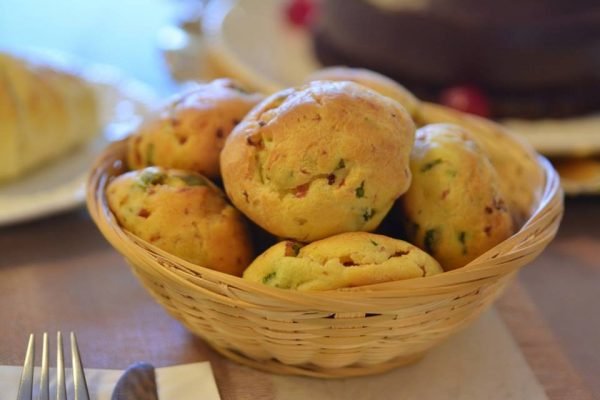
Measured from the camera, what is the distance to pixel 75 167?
0.96m

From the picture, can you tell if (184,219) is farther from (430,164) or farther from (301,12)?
(301,12)

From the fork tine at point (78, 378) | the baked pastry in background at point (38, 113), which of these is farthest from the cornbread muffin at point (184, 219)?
the baked pastry in background at point (38, 113)

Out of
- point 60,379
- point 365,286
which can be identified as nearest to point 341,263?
point 365,286

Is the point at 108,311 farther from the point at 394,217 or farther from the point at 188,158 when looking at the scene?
the point at 394,217

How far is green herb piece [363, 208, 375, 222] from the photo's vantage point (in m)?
0.53

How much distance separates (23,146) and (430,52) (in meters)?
0.61

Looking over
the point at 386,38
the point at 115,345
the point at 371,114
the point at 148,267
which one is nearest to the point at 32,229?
the point at 115,345

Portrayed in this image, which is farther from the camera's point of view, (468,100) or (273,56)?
(273,56)

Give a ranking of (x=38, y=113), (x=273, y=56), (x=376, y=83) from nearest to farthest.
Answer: (x=376, y=83) < (x=38, y=113) < (x=273, y=56)

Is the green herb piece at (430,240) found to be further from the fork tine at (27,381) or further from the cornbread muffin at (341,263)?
the fork tine at (27,381)

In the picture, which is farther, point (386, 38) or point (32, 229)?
point (386, 38)

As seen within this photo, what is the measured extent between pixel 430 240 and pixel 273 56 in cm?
88

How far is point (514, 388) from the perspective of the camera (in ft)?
2.00

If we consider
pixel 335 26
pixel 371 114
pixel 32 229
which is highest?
pixel 371 114
